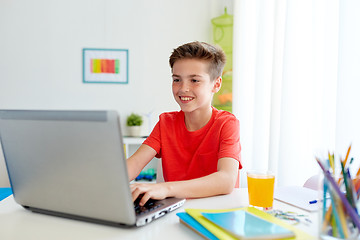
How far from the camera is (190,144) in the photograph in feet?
4.94

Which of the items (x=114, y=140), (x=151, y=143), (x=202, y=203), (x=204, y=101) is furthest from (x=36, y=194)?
(x=204, y=101)

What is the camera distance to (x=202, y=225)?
0.72m

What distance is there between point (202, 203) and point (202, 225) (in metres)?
0.25

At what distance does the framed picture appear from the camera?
3584 mm

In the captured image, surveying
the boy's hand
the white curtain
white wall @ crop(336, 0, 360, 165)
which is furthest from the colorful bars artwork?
the boy's hand

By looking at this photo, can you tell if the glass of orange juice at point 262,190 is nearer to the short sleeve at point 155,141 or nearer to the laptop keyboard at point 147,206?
the laptop keyboard at point 147,206

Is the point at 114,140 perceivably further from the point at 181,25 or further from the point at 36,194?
the point at 181,25

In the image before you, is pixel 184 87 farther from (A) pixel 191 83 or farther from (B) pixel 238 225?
(B) pixel 238 225

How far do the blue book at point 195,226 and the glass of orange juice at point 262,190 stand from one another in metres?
0.24

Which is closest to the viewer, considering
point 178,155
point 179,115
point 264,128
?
point 178,155

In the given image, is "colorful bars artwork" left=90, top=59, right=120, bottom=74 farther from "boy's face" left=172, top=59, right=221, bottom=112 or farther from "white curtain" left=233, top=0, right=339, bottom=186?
"boy's face" left=172, top=59, right=221, bottom=112

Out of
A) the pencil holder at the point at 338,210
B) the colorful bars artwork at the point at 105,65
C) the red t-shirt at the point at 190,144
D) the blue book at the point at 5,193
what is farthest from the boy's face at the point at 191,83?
the colorful bars artwork at the point at 105,65

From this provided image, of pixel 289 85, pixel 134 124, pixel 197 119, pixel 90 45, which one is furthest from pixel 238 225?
pixel 90 45

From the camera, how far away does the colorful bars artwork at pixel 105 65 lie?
359cm
